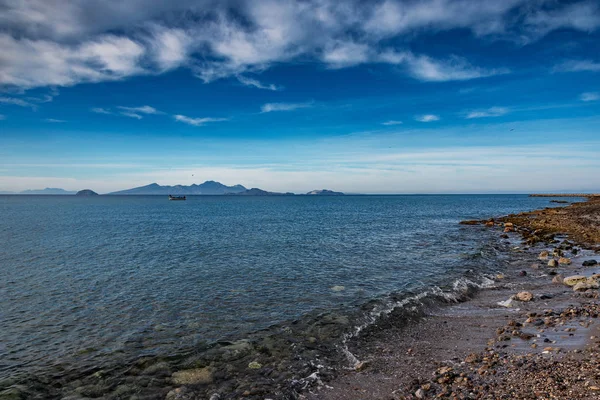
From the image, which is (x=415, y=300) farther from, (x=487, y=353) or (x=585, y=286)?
(x=585, y=286)

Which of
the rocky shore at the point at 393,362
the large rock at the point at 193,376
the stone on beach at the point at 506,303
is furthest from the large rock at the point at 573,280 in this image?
the large rock at the point at 193,376

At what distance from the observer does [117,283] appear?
2469 centimetres

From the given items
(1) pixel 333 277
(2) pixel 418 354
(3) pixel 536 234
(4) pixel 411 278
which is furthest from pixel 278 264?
(3) pixel 536 234

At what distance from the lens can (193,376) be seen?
40.0 ft

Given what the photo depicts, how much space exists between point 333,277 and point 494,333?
12931 millimetres

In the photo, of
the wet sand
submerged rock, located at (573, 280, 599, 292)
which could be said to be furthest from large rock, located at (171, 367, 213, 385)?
submerged rock, located at (573, 280, 599, 292)

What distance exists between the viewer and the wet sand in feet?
32.1

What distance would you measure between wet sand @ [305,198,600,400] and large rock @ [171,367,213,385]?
3.76 meters

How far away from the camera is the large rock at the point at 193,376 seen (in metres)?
11.8

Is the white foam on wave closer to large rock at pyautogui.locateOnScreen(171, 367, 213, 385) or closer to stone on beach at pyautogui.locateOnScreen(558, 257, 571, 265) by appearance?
large rock at pyautogui.locateOnScreen(171, 367, 213, 385)

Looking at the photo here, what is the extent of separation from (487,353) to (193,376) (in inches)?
410

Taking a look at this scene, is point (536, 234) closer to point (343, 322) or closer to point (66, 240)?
point (343, 322)

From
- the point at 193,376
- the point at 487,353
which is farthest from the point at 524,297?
the point at 193,376

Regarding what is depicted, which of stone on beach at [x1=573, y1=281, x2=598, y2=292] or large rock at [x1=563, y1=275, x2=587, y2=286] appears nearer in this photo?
stone on beach at [x1=573, y1=281, x2=598, y2=292]
